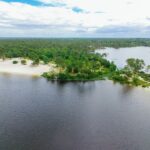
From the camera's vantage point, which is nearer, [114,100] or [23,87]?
A: [114,100]

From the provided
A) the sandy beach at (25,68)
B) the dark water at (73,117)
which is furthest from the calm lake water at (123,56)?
the dark water at (73,117)

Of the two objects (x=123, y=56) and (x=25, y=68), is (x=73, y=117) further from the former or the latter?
(x=123, y=56)

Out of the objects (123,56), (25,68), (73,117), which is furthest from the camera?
(123,56)

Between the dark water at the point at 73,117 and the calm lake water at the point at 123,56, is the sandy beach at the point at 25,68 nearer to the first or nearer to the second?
the dark water at the point at 73,117

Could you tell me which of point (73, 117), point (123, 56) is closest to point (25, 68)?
point (73, 117)

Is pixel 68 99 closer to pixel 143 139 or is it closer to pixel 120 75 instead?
pixel 143 139

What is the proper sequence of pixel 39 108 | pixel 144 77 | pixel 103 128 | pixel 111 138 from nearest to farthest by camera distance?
pixel 111 138, pixel 103 128, pixel 39 108, pixel 144 77

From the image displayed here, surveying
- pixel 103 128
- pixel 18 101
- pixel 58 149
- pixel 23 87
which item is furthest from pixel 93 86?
pixel 58 149
